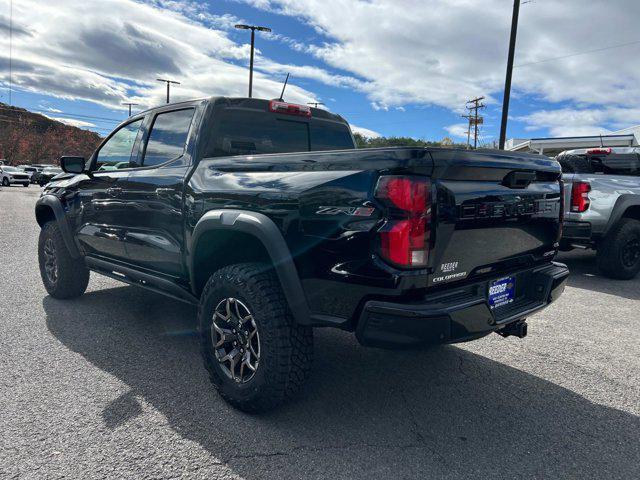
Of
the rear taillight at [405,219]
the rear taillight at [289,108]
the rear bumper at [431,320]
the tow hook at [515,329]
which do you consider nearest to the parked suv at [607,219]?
the tow hook at [515,329]

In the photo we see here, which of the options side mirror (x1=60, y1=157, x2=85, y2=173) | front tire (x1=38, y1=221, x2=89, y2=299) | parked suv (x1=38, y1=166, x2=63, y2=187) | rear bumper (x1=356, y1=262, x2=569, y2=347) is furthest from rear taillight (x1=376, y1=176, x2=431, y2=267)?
parked suv (x1=38, y1=166, x2=63, y2=187)

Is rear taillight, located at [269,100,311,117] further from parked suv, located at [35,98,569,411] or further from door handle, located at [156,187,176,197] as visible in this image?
door handle, located at [156,187,176,197]

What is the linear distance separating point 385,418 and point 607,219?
208 inches

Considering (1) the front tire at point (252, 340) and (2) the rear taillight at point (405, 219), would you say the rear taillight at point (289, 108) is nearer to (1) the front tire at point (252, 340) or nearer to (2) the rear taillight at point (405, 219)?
(1) the front tire at point (252, 340)

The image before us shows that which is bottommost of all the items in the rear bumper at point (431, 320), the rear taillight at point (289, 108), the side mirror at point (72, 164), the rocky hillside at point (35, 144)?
the rear bumper at point (431, 320)

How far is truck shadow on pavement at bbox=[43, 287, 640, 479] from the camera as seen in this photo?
2.36 m

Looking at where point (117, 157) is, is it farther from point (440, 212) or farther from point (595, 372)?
point (595, 372)

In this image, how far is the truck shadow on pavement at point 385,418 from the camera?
7.75ft

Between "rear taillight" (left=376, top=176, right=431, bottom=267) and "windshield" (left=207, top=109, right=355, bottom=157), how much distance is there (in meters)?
1.64

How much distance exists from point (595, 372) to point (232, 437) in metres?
2.69

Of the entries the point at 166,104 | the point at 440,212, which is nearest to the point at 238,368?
the point at 440,212

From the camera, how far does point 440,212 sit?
7.43ft

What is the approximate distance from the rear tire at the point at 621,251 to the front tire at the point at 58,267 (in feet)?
21.6

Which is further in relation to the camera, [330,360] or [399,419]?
[330,360]
